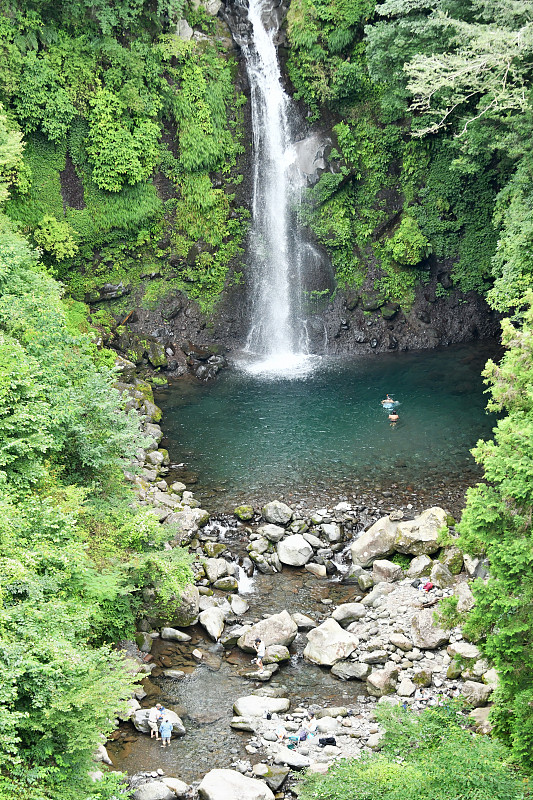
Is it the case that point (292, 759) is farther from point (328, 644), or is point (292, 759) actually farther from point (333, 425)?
point (333, 425)

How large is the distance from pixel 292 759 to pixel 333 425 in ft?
51.1

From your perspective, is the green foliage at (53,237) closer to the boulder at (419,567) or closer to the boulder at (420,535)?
the boulder at (420,535)

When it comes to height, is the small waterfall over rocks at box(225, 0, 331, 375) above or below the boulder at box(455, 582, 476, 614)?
above

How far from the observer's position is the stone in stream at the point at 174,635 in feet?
56.5

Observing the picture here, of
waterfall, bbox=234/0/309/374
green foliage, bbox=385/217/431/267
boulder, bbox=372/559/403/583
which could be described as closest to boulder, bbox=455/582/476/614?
boulder, bbox=372/559/403/583

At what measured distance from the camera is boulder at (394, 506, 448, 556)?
19359 mm

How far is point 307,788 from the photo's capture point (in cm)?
1188

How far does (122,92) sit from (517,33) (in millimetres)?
16810

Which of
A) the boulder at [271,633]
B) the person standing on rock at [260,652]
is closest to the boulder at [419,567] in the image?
the boulder at [271,633]

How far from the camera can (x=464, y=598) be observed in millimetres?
16516

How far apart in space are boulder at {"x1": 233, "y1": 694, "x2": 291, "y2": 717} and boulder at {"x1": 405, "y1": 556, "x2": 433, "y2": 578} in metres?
5.53

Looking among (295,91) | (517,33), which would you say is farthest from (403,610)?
(295,91)

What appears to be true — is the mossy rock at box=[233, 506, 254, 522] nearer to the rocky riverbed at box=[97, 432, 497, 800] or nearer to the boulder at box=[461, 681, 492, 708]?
the rocky riverbed at box=[97, 432, 497, 800]

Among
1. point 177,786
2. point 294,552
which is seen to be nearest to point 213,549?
A: point 294,552
